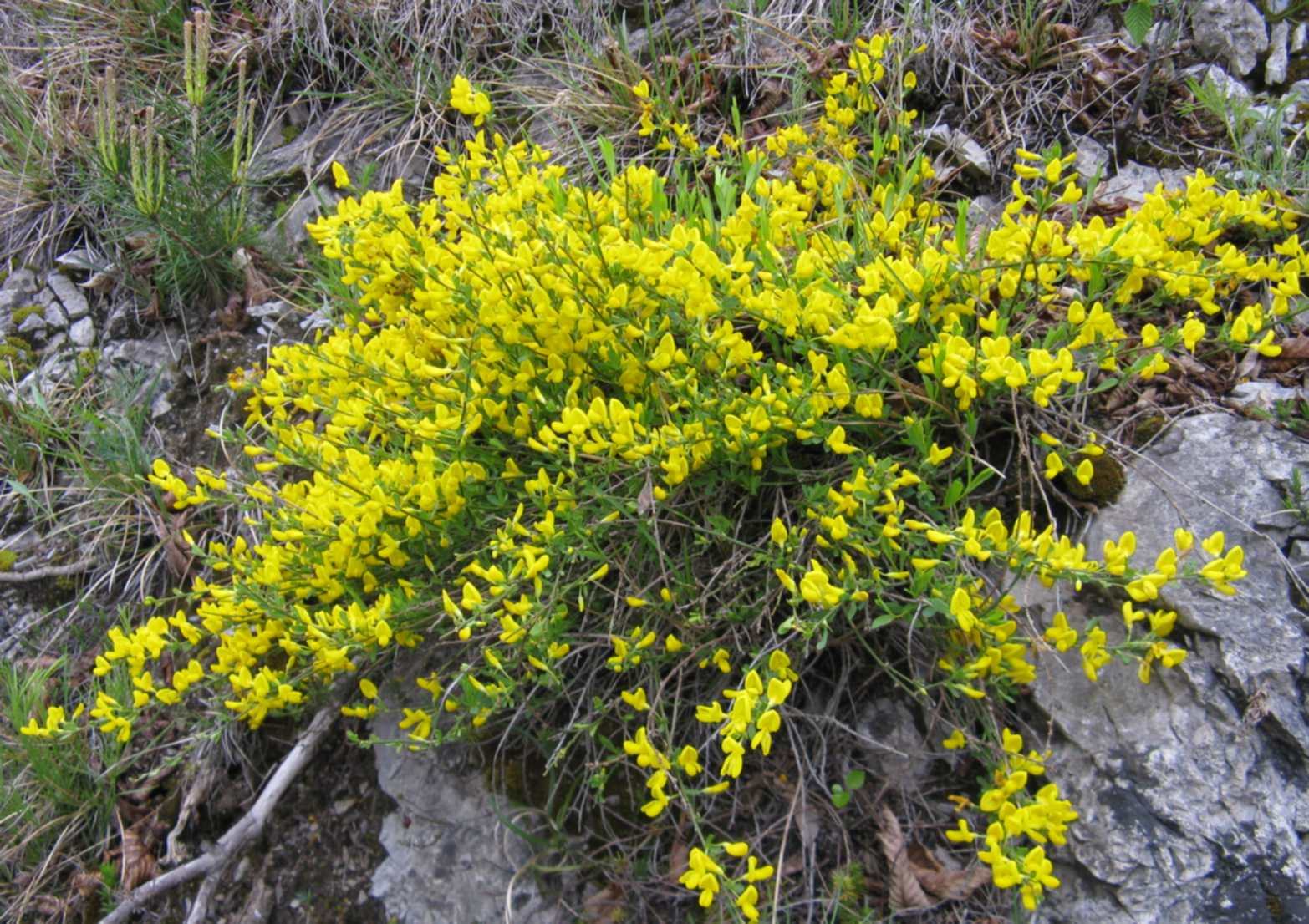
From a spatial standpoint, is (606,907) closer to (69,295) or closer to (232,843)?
(232,843)

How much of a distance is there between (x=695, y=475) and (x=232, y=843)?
1.57m

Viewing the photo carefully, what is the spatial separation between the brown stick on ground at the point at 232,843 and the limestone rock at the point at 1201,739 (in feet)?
5.99

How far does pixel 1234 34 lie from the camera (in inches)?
130

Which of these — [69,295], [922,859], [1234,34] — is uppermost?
[1234,34]

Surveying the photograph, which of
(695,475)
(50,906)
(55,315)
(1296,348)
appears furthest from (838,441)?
(55,315)

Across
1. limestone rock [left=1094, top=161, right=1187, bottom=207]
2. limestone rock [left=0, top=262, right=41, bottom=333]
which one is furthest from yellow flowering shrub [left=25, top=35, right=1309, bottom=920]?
limestone rock [left=0, top=262, right=41, bottom=333]

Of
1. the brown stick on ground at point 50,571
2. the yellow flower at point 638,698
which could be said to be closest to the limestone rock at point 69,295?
the brown stick on ground at point 50,571

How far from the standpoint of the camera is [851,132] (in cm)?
348

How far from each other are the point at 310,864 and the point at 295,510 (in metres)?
0.93

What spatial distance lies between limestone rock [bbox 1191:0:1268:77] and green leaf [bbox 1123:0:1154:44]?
26 cm

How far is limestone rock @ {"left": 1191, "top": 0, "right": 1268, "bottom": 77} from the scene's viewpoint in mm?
3301

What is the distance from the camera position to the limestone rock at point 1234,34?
3.30 meters

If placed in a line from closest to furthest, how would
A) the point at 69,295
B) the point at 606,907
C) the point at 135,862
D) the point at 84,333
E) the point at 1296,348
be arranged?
1. the point at 606,907
2. the point at 1296,348
3. the point at 135,862
4. the point at 84,333
5. the point at 69,295

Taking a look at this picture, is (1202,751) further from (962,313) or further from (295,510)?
(295,510)
